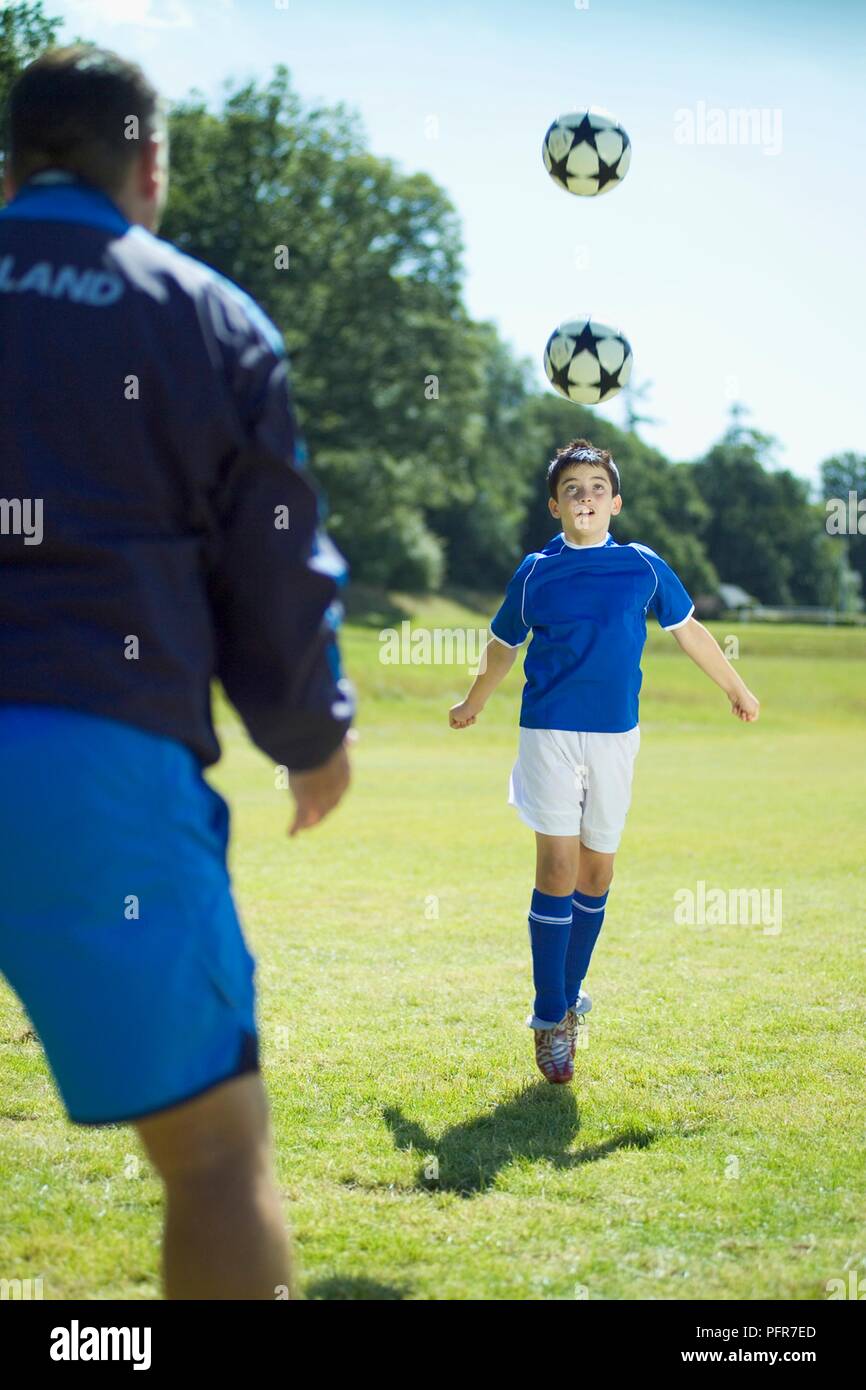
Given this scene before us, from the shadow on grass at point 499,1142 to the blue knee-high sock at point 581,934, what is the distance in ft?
2.44

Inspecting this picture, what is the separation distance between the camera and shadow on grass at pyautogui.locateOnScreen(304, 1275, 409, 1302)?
3.00 meters

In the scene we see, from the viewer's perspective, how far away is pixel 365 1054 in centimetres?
501

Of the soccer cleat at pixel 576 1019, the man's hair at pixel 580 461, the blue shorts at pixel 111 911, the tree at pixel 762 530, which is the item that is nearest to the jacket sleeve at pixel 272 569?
the blue shorts at pixel 111 911

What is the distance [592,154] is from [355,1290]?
619 cm

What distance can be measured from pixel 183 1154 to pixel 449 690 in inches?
1080

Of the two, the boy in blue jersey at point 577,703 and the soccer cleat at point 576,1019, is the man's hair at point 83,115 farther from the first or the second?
the soccer cleat at point 576,1019

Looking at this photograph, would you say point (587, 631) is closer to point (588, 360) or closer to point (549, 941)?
point (549, 941)

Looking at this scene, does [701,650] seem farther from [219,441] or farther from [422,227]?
[422,227]

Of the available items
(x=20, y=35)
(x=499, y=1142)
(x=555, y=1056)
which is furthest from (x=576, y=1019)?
(x=20, y=35)

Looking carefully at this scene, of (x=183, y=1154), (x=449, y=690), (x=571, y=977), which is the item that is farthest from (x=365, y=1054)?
(x=449, y=690)

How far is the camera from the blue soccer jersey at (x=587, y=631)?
4.97 metres

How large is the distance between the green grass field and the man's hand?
1.41 metres

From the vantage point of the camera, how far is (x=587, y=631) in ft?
16.4

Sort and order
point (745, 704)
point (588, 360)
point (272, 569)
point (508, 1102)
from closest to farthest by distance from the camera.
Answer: point (272, 569)
point (508, 1102)
point (745, 704)
point (588, 360)
